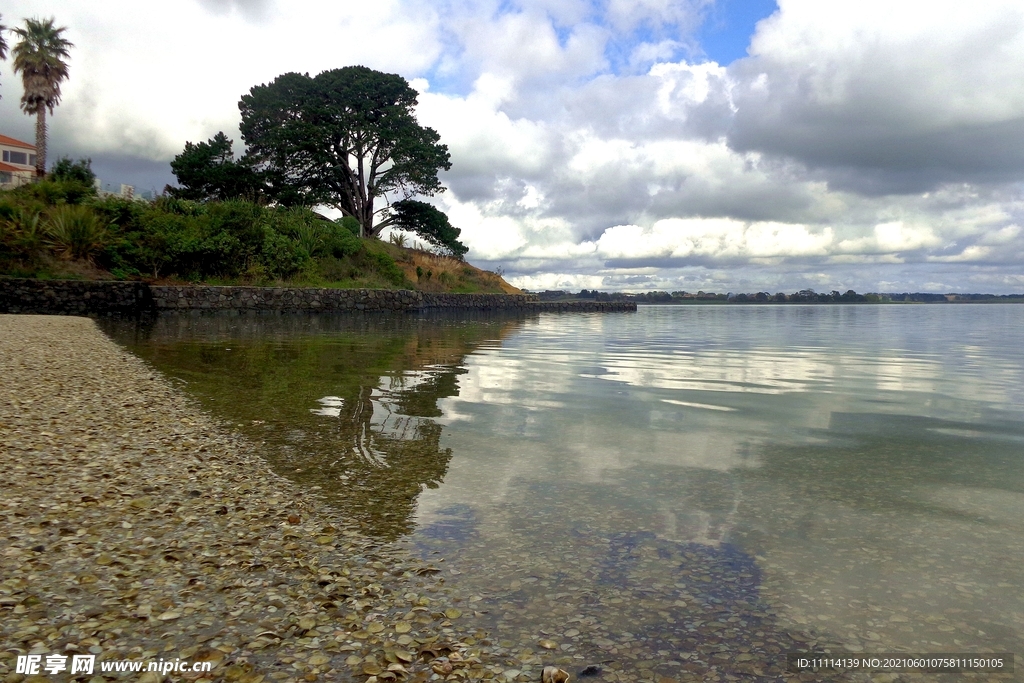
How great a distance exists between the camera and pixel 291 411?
347 inches

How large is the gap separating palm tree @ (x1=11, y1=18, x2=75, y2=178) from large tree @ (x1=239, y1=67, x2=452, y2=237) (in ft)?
48.4

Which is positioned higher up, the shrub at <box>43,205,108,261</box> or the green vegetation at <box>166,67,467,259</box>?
the green vegetation at <box>166,67,467,259</box>

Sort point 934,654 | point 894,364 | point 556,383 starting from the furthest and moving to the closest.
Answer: point 894,364 → point 556,383 → point 934,654

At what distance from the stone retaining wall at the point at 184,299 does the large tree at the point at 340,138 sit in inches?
303

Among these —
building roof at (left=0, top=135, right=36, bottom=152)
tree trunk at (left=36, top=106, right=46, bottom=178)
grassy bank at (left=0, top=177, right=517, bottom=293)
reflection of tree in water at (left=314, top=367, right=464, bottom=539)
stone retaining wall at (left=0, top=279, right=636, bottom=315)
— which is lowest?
reflection of tree in water at (left=314, top=367, right=464, bottom=539)

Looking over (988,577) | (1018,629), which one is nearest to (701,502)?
(988,577)

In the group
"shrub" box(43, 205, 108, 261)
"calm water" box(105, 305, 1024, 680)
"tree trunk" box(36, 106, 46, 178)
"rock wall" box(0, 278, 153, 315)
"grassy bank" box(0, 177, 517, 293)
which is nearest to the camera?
"calm water" box(105, 305, 1024, 680)

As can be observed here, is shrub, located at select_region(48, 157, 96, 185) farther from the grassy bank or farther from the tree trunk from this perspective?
the tree trunk

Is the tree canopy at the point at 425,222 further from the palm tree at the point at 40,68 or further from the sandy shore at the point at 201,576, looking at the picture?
the sandy shore at the point at 201,576

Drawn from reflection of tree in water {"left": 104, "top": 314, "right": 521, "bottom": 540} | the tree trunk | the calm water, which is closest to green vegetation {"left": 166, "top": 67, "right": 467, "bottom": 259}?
the tree trunk

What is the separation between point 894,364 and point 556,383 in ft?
34.0

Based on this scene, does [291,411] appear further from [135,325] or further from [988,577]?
[135,325]

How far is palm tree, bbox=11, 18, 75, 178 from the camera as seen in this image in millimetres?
47281

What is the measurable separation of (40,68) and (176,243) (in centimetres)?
2760
